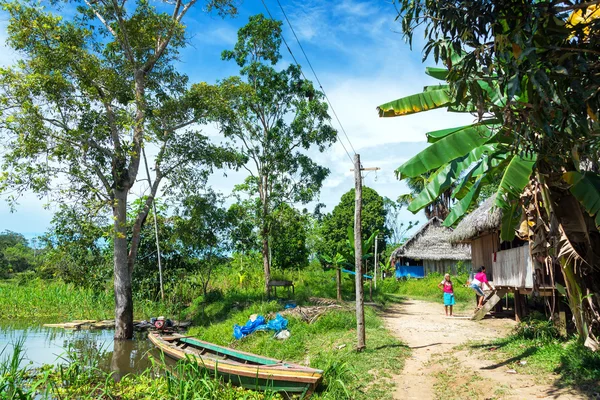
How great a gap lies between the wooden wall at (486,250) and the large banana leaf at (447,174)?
605 cm

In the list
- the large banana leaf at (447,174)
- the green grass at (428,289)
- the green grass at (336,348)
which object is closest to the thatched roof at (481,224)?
the large banana leaf at (447,174)

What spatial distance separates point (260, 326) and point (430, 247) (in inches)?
753

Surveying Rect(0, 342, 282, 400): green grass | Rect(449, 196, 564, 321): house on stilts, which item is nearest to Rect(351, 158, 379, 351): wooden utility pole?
Rect(449, 196, 564, 321): house on stilts

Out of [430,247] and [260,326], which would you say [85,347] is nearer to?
[260,326]

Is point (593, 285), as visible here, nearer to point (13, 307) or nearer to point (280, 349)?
point (280, 349)

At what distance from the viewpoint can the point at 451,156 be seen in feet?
24.3

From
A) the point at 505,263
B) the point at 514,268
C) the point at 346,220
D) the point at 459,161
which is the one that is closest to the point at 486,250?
the point at 505,263

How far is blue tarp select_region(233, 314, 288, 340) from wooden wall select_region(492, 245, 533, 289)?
5452 millimetres

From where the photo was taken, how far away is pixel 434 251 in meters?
28.9

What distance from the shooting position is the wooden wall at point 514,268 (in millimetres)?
9523

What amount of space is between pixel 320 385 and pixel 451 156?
157 inches

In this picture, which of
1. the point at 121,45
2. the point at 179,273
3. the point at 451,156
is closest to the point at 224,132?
the point at 121,45

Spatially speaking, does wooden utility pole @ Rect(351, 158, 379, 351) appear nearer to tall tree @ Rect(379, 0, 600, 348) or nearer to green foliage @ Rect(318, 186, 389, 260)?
tall tree @ Rect(379, 0, 600, 348)

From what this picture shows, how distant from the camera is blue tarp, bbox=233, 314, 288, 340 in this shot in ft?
39.2
